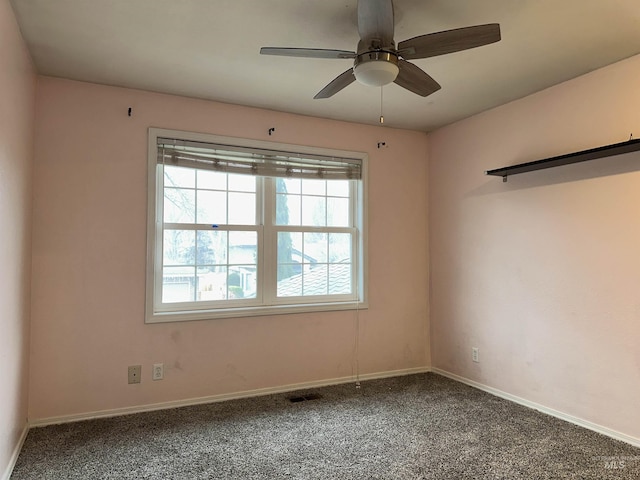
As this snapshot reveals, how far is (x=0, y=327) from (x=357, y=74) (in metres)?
2.19

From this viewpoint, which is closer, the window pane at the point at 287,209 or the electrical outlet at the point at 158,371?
the electrical outlet at the point at 158,371

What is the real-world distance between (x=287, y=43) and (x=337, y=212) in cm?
183

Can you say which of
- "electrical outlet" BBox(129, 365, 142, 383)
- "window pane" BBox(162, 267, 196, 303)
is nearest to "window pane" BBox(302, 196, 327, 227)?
"window pane" BBox(162, 267, 196, 303)

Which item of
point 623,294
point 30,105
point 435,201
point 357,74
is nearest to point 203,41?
point 357,74

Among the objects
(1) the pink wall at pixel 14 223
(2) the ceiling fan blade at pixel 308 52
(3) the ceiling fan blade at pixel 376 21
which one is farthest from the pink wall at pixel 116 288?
(3) the ceiling fan blade at pixel 376 21

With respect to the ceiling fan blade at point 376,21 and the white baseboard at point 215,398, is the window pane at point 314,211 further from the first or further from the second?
the ceiling fan blade at point 376,21

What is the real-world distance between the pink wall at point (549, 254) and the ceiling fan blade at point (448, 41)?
1518mm

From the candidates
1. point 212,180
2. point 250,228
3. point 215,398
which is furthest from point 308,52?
point 215,398

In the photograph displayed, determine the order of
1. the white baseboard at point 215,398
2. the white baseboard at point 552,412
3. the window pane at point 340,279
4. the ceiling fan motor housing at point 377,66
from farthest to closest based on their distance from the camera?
the window pane at point 340,279, the white baseboard at point 215,398, the white baseboard at point 552,412, the ceiling fan motor housing at point 377,66

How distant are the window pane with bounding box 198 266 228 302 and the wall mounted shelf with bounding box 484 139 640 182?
240cm

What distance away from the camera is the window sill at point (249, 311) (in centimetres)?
325

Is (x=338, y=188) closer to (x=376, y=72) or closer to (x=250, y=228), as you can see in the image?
(x=250, y=228)

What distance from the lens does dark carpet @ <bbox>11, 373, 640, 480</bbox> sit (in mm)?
2266

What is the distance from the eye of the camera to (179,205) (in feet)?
11.2
